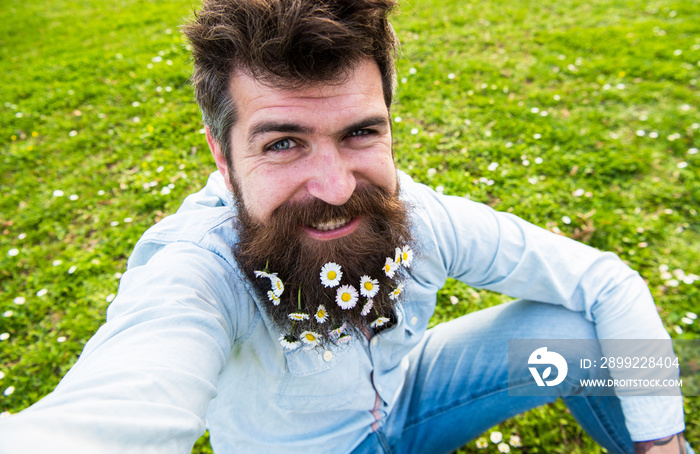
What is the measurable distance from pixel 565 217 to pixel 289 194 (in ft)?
9.00

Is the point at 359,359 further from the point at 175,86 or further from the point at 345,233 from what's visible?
the point at 175,86

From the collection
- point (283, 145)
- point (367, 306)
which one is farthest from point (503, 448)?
point (283, 145)

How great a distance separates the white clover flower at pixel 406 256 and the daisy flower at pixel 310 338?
443 millimetres

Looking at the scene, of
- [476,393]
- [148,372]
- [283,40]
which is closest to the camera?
[148,372]

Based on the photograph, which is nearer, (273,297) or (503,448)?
(273,297)

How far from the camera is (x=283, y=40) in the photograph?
1220mm

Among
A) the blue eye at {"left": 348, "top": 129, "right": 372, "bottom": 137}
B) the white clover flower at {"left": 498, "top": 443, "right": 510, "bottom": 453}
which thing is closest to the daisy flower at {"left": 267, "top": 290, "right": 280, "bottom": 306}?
the blue eye at {"left": 348, "top": 129, "right": 372, "bottom": 137}

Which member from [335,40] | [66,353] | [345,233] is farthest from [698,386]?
[66,353]

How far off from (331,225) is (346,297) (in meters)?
0.27

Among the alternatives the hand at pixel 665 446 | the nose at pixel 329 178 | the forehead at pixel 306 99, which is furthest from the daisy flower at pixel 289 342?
the hand at pixel 665 446

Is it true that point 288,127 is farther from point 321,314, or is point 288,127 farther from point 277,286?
point 321,314

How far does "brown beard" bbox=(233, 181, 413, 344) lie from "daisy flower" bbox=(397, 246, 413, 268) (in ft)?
0.17

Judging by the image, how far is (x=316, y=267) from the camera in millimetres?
1375

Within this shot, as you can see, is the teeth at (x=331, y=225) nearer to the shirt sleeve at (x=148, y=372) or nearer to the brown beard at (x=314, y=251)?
the brown beard at (x=314, y=251)
